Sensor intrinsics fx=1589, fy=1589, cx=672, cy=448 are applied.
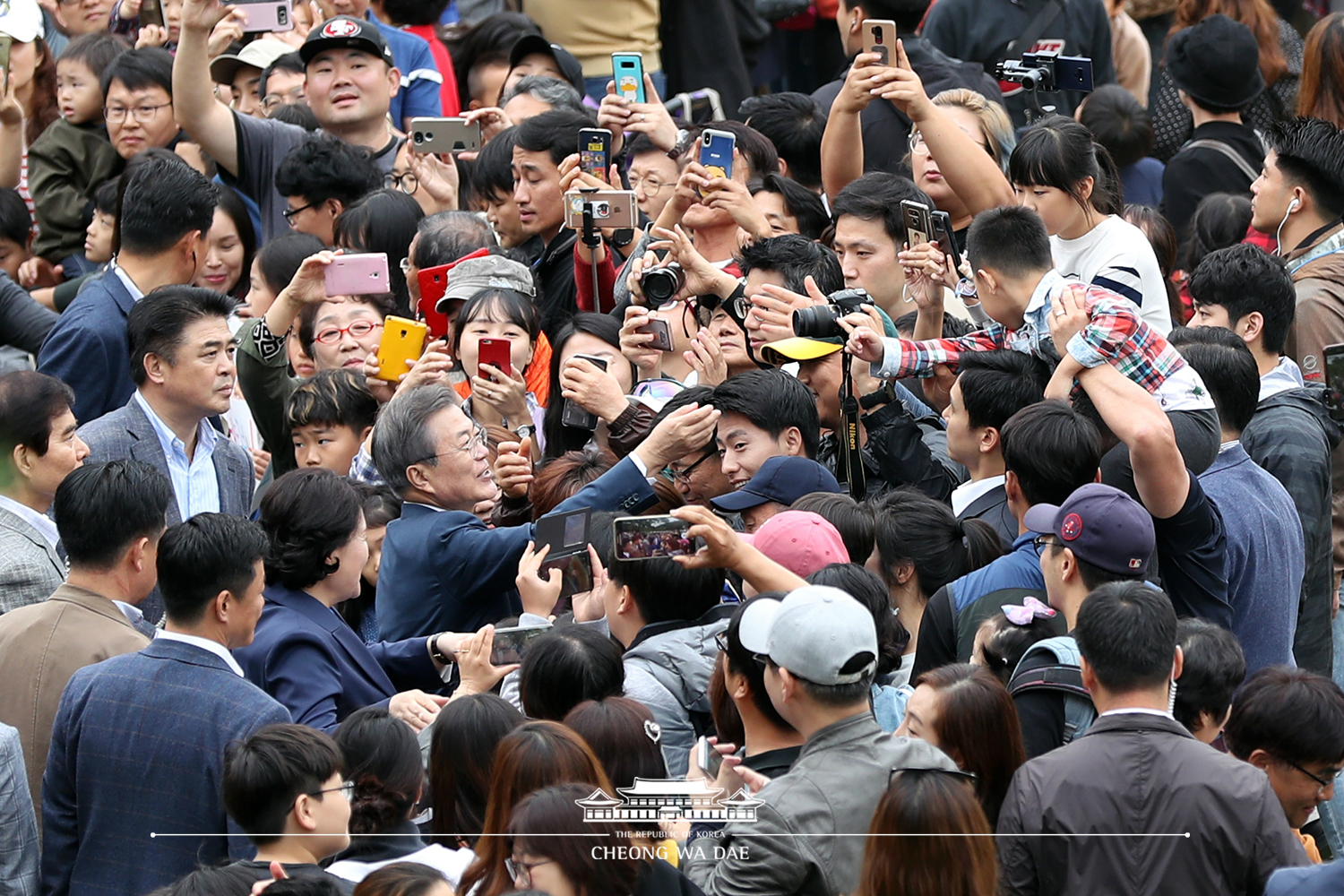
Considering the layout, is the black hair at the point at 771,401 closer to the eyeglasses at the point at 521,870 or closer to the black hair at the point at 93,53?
the eyeglasses at the point at 521,870

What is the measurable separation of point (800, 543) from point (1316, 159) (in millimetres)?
2822

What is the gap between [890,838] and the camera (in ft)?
9.20

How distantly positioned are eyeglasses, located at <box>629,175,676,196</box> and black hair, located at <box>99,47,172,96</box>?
7.99 ft

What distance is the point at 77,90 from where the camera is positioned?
7793 mm

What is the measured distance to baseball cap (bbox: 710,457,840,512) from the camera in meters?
4.42

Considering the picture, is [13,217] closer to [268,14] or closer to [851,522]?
[268,14]

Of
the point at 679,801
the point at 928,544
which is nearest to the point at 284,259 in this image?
the point at 928,544

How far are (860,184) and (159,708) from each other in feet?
10.5

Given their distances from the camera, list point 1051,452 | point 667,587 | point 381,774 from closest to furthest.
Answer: point 381,774 < point 667,587 < point 1051,452

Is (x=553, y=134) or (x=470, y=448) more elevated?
(x=553, y=134)

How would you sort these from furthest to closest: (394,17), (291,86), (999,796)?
(394,17) → (291,86) → (999,796)

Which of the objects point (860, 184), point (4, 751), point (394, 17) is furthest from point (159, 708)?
point (394, 17)

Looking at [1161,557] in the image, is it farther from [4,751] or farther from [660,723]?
[4,751]

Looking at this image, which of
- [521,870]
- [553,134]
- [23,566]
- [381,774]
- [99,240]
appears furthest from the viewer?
[99,240]
